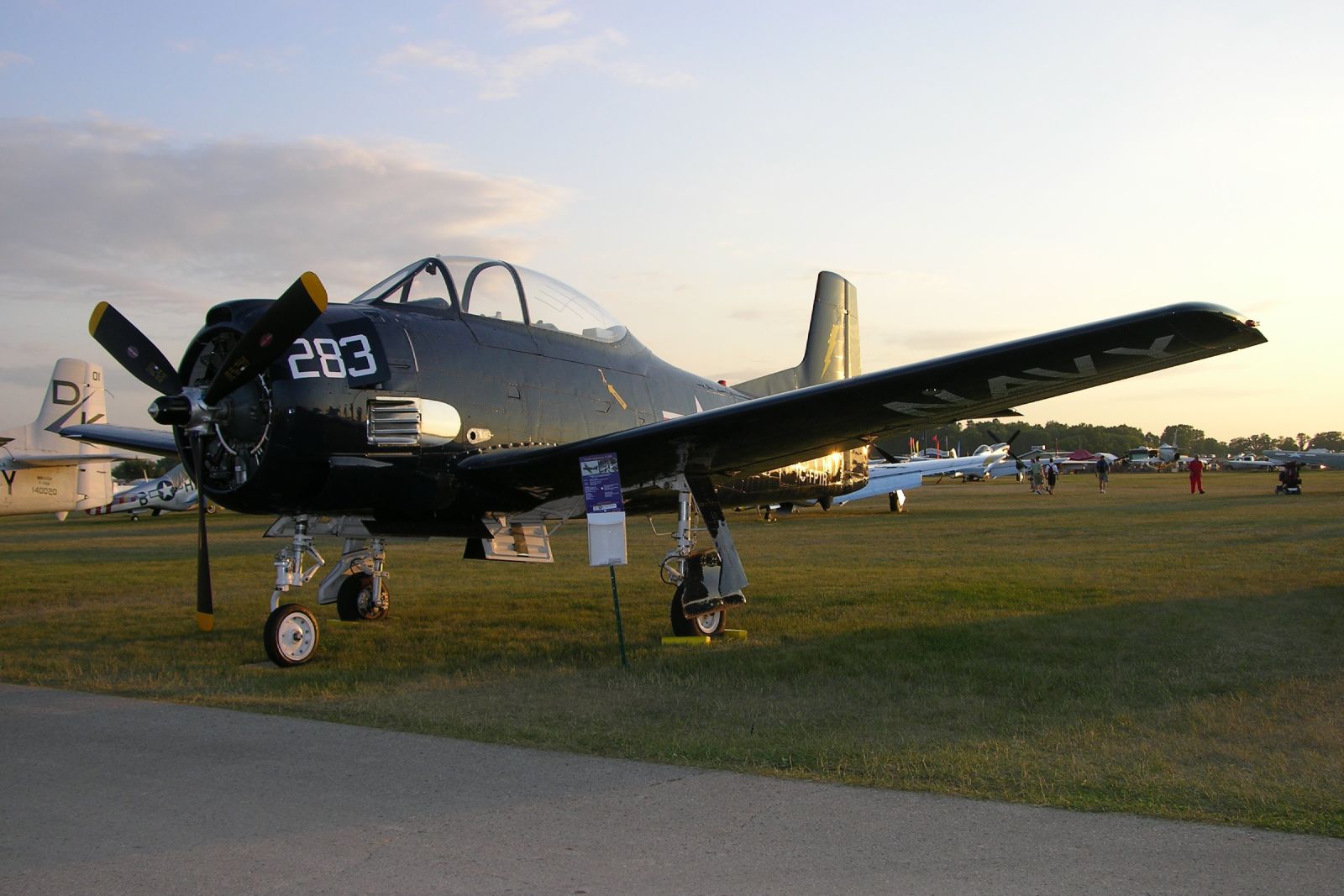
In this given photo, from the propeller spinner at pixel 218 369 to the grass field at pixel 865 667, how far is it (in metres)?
1.26

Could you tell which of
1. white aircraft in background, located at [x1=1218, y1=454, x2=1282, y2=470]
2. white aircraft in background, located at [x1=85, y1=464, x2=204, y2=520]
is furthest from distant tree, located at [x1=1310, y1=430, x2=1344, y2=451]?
white aircraft in background, located at [x1=85, y1=464, x2=204, y2=520]

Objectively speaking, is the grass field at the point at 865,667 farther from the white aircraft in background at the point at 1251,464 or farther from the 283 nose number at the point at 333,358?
the white aircraft in background at the point at 1251,464

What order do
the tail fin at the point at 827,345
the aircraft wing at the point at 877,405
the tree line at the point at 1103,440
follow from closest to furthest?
the aircraft wing at the point at 877,405 → the tail fin at the point at 827,345 → the tree line at the point at 1103,440

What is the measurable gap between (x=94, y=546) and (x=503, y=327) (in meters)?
18.8

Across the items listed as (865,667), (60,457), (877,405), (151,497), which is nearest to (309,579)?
(865,667)

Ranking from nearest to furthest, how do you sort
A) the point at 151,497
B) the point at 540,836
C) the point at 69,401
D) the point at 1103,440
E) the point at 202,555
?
the point at 540,836 → the point at 202,555 → the point at 69,401 → the point at 151,497 → the point at 1103,440

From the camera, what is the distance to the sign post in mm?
7602

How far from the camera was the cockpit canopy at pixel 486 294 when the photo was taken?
8.16 meters

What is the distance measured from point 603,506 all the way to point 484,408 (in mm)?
1273

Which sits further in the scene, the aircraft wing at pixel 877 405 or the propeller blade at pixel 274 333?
the propeller blade at pixel 274 333

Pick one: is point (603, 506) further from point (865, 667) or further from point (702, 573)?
point (865, 667)

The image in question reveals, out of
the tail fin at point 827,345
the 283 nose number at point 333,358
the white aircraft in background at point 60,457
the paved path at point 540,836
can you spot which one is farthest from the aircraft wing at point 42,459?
the paved path at point 540,836

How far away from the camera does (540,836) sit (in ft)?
12.2

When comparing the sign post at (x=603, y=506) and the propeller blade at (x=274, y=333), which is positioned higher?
the propeller blade at (x=274, y=333)
